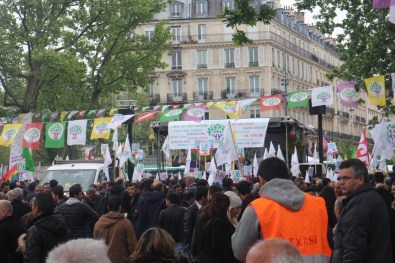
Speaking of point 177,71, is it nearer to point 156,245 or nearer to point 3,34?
point 3,34

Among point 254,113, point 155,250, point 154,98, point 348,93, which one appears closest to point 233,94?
point 254,113

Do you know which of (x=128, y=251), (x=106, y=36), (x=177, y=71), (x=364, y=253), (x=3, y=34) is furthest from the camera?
(x=177, y=71)

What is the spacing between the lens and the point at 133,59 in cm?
3938

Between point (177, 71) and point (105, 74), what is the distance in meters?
38.6

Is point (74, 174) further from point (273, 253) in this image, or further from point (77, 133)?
point (273, 253)

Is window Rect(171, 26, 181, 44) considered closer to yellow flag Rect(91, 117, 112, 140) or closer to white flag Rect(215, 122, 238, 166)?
yellow flag Rect(91, 117, 112, 140)

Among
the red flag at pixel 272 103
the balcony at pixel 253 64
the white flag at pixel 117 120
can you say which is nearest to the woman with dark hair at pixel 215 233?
the red flag at pixel 272 103

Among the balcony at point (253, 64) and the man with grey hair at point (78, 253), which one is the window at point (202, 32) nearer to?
the balcony at point (253, 64)

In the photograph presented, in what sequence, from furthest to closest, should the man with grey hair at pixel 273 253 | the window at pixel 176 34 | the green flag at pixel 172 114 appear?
the window at pixel 176 34 < the green flag at pixel 172 114 < the man with grey hair at pixel 273 253

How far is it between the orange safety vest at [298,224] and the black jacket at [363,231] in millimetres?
375

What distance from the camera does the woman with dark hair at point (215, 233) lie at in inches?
344

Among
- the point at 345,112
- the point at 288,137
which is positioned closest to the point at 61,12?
the point at 288,137

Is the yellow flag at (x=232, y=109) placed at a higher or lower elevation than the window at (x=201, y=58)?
lower

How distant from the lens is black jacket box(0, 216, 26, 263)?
29.3 feet
